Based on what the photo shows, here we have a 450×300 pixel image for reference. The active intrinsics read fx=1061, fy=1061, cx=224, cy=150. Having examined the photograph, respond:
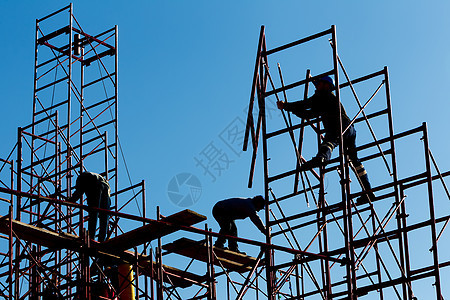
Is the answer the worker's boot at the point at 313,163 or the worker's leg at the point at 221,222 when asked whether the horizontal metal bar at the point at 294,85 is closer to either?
the worker's boot at the point at 313,163

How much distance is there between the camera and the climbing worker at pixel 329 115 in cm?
1953

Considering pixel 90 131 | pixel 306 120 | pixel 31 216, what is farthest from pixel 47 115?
pixel 306 120

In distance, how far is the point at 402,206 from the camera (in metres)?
19.1

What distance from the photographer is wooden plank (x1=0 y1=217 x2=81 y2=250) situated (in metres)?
19.5

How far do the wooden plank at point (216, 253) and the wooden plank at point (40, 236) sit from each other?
1977 mm

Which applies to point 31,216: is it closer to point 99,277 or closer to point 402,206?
point 99,277

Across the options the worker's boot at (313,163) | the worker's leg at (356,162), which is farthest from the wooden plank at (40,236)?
the worker's leg at (356,162)

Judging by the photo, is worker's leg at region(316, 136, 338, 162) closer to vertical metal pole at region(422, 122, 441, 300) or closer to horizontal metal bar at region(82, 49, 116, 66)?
vertical metal pole at region(422, 122, 441, 300)

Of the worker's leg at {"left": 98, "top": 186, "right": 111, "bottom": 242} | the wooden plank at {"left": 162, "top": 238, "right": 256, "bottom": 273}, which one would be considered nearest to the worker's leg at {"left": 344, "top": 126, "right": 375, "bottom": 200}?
the wooden plank at {"left": 162, "top": 238, "right": 256, "bottom": 273}

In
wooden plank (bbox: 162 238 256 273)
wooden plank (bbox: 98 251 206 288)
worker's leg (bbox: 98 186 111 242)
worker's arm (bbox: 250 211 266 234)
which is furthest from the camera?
worker's leg (bbox: 98 186 111 242)

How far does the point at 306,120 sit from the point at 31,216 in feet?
29.7

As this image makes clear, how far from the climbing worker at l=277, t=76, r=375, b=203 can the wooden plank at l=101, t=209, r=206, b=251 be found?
2.30m

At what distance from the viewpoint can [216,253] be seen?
21.5 m

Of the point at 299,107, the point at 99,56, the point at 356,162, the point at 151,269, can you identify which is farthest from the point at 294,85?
the point at 99,56
